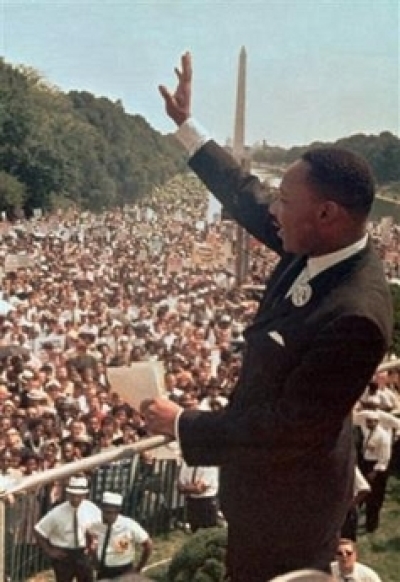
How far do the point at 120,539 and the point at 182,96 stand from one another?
3694 millimetres

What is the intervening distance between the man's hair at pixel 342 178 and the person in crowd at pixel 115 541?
370 cm

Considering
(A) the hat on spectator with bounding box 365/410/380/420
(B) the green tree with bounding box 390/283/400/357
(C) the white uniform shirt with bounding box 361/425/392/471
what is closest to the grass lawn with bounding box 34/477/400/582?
(C) the white uniform shirt with bounding box 361/425/392/471

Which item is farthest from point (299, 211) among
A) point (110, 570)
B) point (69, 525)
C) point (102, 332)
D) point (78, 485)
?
point (102, 332)

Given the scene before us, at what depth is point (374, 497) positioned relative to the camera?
796 cm

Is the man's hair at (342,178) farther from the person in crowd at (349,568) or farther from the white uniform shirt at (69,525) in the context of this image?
Answer: the white uniform shirt at (69,525)

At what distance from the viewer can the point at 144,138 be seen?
76875mm

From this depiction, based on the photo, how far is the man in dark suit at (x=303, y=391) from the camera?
172cm

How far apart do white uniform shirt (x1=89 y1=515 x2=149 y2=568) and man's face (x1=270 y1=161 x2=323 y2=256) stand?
12.4 ft

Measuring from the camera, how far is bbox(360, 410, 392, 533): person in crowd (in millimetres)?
7828

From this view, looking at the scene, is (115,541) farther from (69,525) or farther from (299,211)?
(299,211)

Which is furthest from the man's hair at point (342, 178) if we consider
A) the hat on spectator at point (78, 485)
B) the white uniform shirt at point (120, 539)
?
the white uniform shirt at point (120, 539)

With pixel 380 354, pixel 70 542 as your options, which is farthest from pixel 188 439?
pixel 70 542

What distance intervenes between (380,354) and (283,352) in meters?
0.15

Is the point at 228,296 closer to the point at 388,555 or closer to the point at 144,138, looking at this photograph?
the point at 388,555
